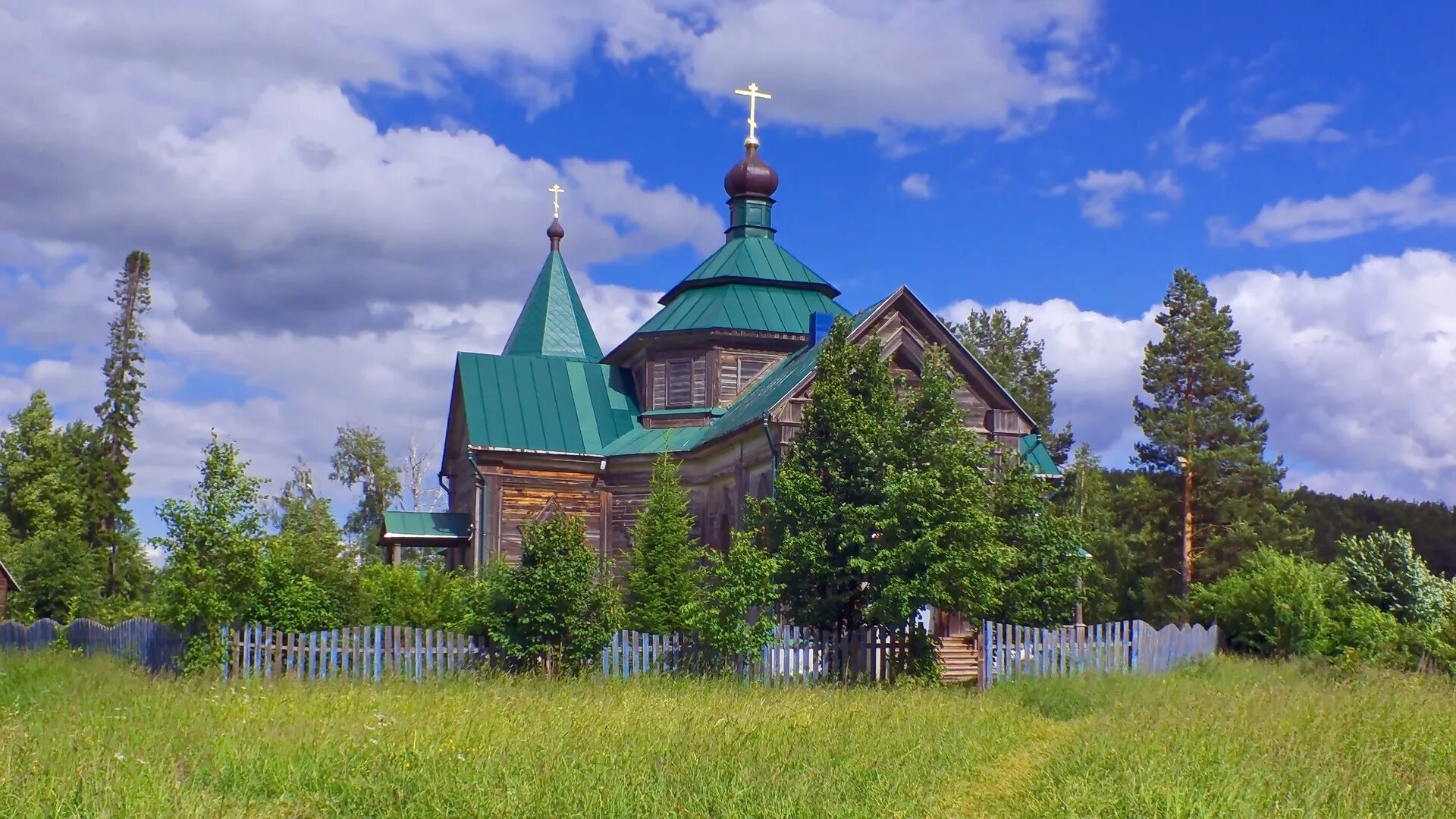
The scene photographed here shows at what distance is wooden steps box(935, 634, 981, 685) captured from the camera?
2114cm

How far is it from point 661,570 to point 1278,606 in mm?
10531

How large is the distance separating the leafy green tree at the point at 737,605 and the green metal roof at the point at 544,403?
505 inches

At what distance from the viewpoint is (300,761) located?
369 inches

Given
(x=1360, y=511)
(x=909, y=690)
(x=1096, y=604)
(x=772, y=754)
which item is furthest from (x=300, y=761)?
(x=1360, y=511)

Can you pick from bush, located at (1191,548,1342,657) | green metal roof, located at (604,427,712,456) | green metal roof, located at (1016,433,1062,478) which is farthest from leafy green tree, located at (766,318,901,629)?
green metal roof, located at (604,427,712,456)

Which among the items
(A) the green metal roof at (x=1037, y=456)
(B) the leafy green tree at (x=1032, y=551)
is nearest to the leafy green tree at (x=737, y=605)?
(B) the leafy green tree at (x=1032, y=551)

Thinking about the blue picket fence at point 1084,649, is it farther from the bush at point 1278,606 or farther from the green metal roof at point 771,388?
the green metal roof at point 771,388

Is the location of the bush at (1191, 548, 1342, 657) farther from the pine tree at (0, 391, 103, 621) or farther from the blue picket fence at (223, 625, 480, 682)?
the pine tree at (0, 391, 103, 621)

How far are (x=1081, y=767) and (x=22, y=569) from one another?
38.5 meters

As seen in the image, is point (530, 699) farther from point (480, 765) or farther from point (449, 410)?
point (449, 410)

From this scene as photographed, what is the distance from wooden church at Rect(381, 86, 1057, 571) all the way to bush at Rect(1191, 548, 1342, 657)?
5.59m

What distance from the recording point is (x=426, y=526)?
32.3 m

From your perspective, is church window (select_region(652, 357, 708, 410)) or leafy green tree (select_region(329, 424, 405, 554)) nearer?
church window (select_region(652, 357, 708, 410))

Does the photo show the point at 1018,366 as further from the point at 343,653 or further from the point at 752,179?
the point at 343,653
